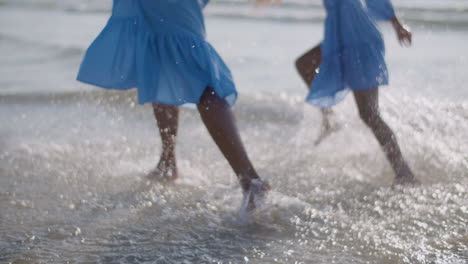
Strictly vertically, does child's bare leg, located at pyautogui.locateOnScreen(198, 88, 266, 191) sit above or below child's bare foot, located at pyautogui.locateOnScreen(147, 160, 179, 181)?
above

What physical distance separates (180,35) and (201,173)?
3.01 ft

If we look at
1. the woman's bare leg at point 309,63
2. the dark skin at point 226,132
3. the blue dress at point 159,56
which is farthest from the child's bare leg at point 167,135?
the woman's bare leg at point 309,63

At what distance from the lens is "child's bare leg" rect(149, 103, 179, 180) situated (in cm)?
308

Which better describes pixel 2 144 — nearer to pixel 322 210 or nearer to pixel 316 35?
pixel 322 210

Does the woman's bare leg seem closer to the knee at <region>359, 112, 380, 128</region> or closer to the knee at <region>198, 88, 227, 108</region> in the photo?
the knee at <region>359, 112, 380, 128</region>

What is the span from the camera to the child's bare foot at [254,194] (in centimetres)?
254

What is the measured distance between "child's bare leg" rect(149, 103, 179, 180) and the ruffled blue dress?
2.88 ft

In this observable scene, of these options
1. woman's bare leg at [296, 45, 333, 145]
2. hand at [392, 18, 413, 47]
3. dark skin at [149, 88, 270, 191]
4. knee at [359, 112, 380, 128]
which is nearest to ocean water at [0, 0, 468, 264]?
dark skin at [149, 88, 270, 191]

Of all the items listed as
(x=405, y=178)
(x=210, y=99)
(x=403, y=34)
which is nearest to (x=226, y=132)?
(x=210, y=99)

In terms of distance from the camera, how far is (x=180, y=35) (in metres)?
2.61

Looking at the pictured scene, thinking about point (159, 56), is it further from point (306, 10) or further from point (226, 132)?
point (306, 10)

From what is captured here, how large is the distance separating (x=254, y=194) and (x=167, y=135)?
2.45 feet

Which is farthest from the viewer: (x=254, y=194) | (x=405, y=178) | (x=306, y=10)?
(x=306, y=10)

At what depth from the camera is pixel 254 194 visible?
2.55 m
